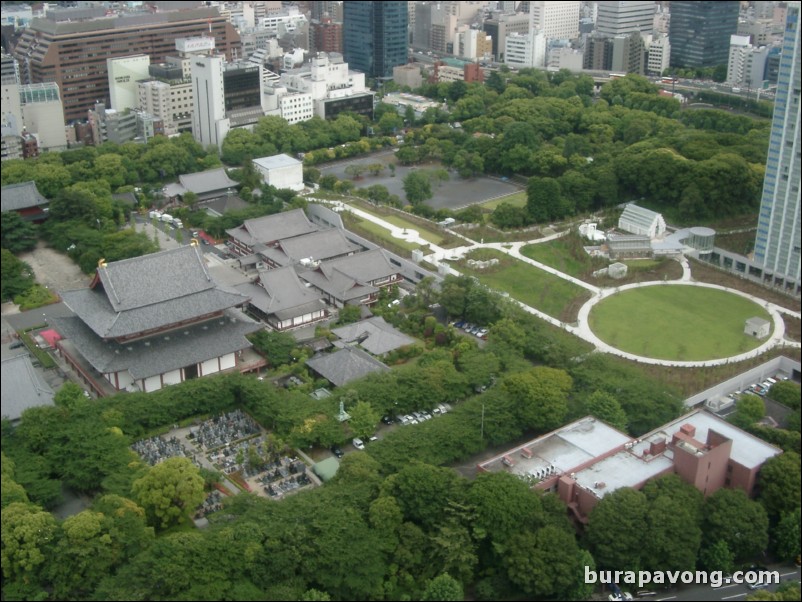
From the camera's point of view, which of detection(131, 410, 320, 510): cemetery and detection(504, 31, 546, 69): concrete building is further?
detection(504, 31, 546, 69): concrete building

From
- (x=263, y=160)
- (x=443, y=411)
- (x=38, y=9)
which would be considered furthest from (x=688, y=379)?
(x=38, y=9)

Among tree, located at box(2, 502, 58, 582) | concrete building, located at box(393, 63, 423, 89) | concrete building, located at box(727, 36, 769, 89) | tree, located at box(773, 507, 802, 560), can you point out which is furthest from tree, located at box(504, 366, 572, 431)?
concrete building, located at box(727, 36, 769, 89)

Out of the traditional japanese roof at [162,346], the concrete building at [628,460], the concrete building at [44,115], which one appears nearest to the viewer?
the concrete building at [628,460]

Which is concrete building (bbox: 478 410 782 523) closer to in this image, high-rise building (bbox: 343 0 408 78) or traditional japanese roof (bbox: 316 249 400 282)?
traditional japanese roof (bbox: 316 249 400 282)

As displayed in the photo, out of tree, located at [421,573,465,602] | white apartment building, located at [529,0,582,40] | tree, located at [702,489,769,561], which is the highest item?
white apartment building, located at [529,0,582,40]

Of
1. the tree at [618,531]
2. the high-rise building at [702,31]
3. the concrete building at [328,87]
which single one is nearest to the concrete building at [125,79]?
the concrete building at [328,87]

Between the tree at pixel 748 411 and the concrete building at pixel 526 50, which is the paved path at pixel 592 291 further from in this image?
the concrete building at pixel 526 50

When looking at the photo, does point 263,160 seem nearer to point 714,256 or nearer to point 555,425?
point 714,256
